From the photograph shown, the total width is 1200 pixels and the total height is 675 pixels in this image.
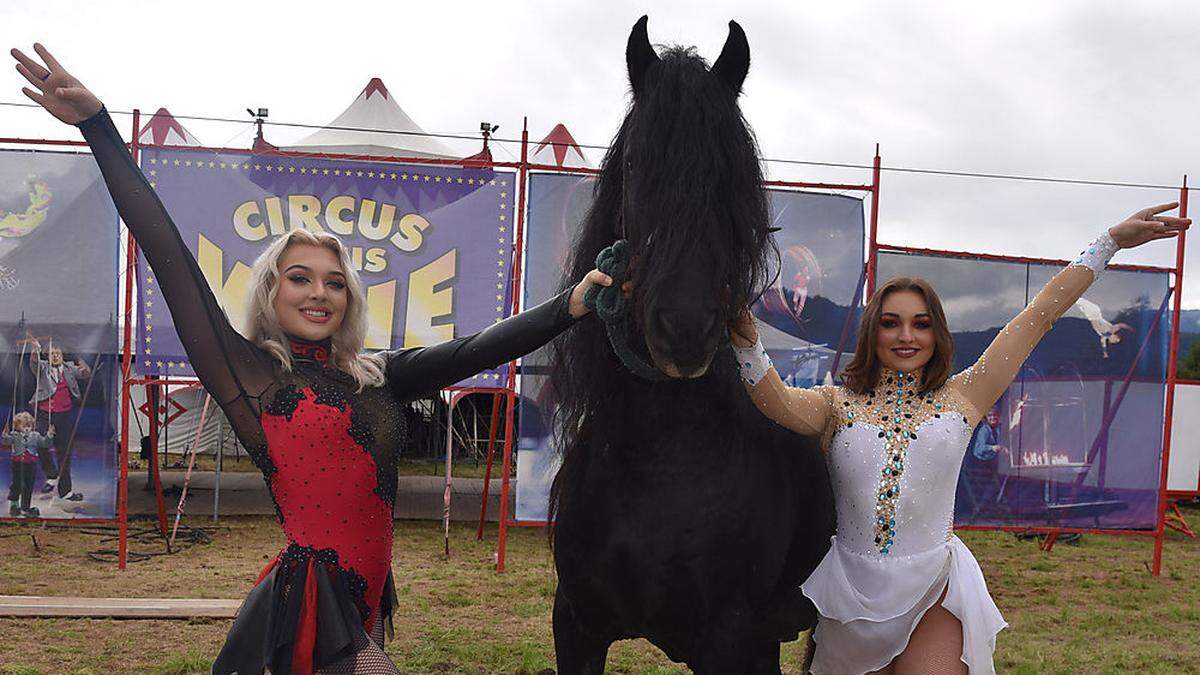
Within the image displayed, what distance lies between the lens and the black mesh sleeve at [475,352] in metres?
1.78

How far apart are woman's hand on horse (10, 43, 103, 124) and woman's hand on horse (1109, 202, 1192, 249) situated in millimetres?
2431

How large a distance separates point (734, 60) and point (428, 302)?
4.25 m

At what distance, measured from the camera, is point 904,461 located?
2057 mm

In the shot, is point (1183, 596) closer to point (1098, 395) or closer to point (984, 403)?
point (1098, 395)

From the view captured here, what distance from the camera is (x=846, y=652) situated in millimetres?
2111

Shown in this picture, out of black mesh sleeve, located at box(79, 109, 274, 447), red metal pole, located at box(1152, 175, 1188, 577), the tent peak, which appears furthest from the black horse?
the tent peak

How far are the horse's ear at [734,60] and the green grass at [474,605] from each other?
3.24 meters

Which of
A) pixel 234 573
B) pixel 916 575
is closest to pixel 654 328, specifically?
pixel 916 575

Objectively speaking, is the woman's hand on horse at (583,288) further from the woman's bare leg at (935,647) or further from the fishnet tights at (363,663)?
the woman's bare leg at (935,647)

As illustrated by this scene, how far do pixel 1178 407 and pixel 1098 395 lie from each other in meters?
5.05

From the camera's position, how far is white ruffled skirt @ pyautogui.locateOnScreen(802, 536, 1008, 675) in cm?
198

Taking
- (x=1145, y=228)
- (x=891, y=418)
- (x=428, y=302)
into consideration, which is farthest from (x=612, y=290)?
(x=428, y=302)

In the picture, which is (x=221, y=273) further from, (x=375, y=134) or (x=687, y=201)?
(x=375, y=134)

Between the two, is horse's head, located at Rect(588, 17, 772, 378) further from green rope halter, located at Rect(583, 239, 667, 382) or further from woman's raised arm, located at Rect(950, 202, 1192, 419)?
woman's raised arm, located at Rect(950, 202, 1192, 419)
